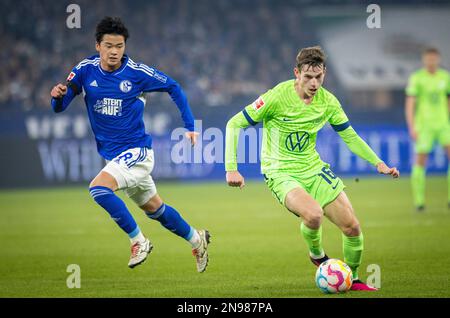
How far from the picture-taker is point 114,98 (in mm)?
8531

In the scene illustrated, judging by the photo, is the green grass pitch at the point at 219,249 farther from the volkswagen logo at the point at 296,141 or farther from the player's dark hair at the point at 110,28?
the player's dark hair at the point at 110,28

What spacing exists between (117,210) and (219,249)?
3.14 meters

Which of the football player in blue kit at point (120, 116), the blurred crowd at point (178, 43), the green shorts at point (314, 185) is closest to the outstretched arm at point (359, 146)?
the green shorts at point (314, 185)

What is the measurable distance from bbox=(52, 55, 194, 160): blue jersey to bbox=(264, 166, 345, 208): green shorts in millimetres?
1096

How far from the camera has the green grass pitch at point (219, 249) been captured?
26.9 feet

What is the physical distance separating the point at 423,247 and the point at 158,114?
11248mm

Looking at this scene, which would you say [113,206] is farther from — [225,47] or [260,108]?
[225,47]

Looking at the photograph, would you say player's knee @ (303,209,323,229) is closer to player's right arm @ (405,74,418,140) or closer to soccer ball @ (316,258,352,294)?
soccer ball @ (316,258,352,294)

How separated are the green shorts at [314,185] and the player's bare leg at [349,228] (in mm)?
68

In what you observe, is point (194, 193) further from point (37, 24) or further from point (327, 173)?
point (327, 173)

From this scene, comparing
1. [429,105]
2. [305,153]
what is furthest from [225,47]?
[305,153]

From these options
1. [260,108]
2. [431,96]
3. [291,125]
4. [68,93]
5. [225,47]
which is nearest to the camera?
[260,108]

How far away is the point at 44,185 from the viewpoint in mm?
20844
